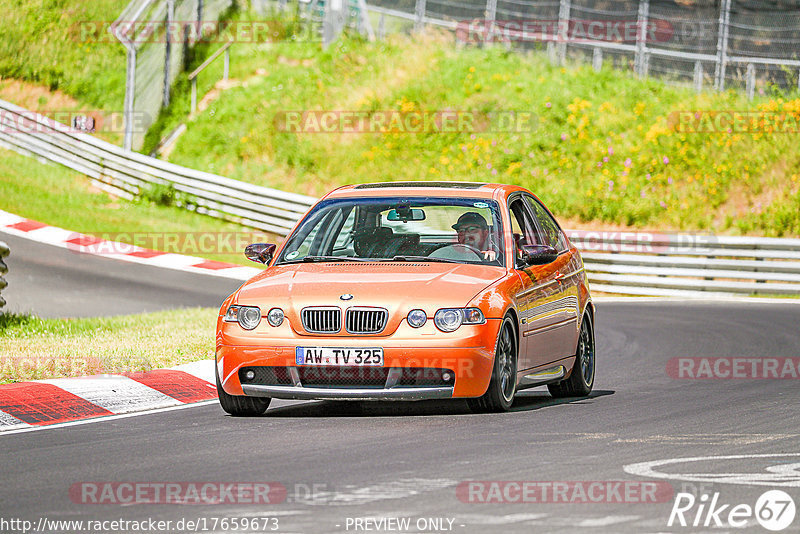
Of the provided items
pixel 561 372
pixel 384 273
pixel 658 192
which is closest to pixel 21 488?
pixel 384 273

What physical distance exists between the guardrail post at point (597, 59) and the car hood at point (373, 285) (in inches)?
948

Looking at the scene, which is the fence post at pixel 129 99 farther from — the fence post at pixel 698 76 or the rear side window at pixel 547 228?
the rear side window at pixel 547 228

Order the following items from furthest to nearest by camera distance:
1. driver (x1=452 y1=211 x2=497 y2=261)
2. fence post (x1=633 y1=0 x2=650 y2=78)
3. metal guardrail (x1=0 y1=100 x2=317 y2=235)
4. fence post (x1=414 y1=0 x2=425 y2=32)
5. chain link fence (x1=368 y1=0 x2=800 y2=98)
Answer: fence post (x1=414 y1=0 x2=425 y2=32), fence post (x1=633 y1=0 x2=650 y2=78), metal guardrail (x1=0 y1=100 x2=317 y2=235), chain link fence (x1=368 y1=0 x2=800 y2=98), driver (x1=452 y1=211 x2=497 y2=261)

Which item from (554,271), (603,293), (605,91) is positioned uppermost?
(605,91)

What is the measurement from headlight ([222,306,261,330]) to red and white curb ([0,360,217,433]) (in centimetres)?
113

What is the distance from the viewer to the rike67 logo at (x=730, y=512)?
19.4 ft

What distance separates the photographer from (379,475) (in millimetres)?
7074

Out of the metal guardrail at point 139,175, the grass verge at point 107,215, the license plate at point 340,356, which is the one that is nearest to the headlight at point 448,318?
the license plate at point 340,356

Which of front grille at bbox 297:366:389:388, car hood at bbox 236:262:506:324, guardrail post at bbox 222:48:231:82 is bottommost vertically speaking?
front grille at bbox 297:366:389:388

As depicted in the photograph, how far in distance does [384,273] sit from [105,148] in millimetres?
22391

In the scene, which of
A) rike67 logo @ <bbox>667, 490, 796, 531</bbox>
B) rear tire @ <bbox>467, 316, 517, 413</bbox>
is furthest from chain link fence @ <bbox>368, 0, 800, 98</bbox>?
rike67 logo @ <bbox>667, 490, 796, 531</bbox>

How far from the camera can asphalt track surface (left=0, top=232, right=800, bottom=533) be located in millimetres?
6102

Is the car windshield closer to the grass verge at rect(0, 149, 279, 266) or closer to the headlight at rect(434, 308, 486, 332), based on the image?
the headlight at rect(434, 308, 486, 332)

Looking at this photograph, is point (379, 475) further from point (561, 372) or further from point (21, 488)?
point (561, 372)
